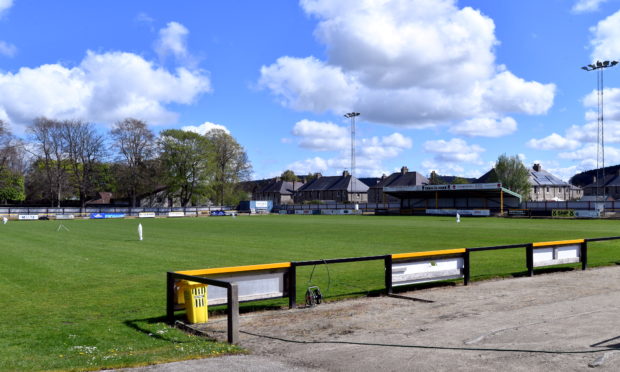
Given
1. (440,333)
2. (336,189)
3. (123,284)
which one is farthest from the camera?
(336,189)

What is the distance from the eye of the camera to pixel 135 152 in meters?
86.8

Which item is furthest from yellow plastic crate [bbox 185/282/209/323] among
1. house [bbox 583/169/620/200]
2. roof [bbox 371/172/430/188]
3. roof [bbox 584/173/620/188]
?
roof [bbox 584/173/620/188]

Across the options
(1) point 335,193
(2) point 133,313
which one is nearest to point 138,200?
(1) point 335,193

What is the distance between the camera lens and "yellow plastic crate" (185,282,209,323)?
9.21 meters

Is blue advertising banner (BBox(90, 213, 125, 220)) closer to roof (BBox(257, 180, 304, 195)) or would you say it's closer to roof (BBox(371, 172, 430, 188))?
roof (BBox(257, 180, 304, 195))

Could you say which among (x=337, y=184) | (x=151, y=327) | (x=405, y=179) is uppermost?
(x=405, y=179)

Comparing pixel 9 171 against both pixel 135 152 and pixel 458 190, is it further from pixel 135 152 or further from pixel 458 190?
pixel 458 190

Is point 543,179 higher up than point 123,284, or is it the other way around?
point 543,179

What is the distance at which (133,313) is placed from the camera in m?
10.6

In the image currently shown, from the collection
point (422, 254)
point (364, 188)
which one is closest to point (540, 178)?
point (364, 188)

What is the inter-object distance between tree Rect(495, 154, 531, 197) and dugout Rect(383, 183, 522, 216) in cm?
2412

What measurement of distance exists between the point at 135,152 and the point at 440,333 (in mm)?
84864

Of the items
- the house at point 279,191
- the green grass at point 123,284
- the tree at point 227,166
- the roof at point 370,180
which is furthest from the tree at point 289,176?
the green grass at point 123,284

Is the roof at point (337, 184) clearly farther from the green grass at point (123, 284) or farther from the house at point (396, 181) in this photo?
the green grass at point (123, 284)
